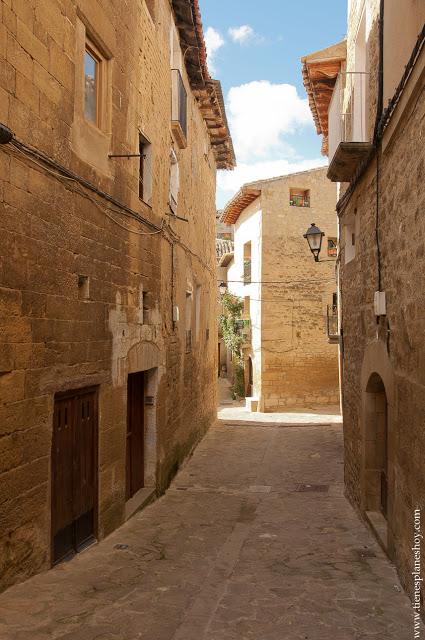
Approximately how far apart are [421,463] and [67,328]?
130 inches

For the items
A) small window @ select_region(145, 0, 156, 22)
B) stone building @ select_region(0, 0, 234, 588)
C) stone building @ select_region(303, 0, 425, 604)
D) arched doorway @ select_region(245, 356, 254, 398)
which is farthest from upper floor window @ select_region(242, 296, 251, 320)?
small window @ select_region(145, 0, 156, 22)

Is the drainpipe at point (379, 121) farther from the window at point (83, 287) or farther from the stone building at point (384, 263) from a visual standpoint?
the window at point (83, 287)

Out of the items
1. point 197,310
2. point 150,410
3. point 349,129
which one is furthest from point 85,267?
point 197,310

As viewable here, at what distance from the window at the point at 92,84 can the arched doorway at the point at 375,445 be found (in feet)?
14.9

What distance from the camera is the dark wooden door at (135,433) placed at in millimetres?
7711

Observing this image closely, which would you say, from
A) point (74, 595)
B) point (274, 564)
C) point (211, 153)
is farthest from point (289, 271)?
point (74, 595)

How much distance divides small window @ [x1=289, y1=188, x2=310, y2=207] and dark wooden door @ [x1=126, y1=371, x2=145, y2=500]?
52.9 feet

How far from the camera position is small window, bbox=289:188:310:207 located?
22.7 meters

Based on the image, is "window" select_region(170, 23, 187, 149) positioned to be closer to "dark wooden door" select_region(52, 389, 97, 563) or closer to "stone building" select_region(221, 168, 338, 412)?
"dark wooden door" select_region(52, 389, 97, 563)

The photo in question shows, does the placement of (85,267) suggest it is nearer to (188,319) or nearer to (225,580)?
(225,580)

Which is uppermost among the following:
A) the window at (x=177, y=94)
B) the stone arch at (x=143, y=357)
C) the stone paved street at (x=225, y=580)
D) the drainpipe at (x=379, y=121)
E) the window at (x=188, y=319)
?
the window at (x=177, y=94)

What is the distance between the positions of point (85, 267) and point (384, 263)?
3.10 m

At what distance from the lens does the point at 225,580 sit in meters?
5.24

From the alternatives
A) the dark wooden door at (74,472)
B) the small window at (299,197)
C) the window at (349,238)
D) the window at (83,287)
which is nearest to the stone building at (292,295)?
the small window at (299,197)
